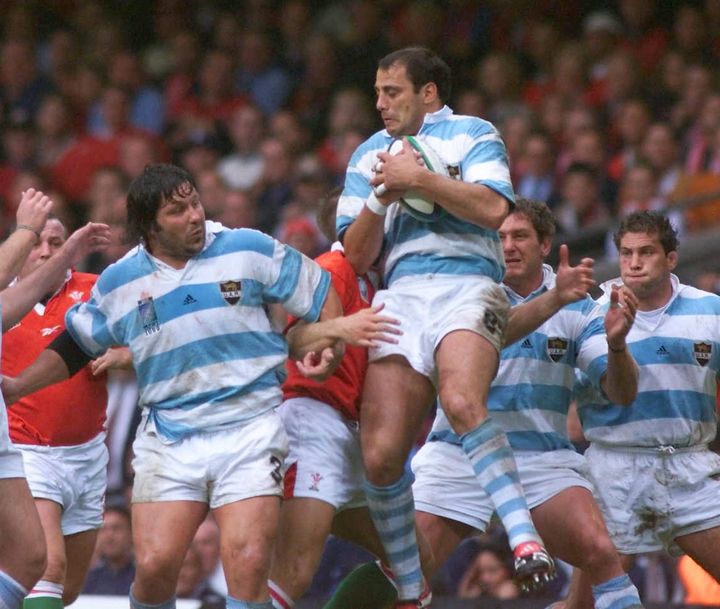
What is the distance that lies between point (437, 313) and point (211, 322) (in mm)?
796

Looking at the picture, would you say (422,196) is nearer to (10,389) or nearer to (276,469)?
(276,469)

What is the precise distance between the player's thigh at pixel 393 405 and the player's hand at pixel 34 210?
1.32 meters

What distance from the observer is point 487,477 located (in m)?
5.75

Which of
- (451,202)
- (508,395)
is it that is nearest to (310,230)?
(508,395)

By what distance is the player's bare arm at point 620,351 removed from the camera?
6.18m

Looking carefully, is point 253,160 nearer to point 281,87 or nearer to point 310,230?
point 281,87

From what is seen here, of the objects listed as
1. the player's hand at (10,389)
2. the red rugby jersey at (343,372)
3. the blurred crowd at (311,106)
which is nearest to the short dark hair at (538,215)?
the red rugby jersey at (343,372)

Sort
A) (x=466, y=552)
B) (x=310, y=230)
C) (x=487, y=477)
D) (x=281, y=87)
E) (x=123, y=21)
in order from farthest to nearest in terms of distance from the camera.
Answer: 1. (x=123, y=21)
2. (x=281, y=87)
3. (x=310, y=230)
4. (x=466, y=552)
5. (x=487, y=477)

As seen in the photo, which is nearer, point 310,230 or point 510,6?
point 310,230

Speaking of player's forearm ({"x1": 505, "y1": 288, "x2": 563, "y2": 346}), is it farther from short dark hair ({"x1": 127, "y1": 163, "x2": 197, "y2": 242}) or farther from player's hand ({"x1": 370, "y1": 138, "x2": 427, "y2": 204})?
short dark hair ({"x1": 127, "y1": 163, "x2": 197, "y2": 242})

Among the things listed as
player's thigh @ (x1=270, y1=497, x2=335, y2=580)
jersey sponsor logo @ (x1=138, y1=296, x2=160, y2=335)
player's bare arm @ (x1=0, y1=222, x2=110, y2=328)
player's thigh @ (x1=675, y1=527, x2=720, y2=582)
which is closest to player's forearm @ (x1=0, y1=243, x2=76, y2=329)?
player's bare arm @ (x1=0, y1=222, x2=110, y2=328)

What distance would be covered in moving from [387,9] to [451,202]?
22.4 feet

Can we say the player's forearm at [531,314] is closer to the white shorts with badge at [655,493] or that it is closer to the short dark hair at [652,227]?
the short dark hair at [652,227]

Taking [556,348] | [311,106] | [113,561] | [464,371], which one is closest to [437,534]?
[556,348]
